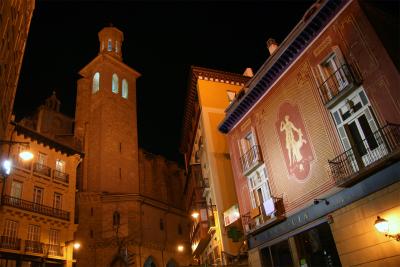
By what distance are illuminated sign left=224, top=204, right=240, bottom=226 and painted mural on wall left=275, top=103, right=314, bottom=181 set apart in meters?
5.93

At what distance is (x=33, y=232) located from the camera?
2798 centimetres

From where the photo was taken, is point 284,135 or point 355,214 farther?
point 284,135

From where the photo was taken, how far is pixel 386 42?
42.8ft

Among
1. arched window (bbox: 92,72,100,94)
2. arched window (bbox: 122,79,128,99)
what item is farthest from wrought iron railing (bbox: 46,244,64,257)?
arched window (bbox: 122,79,128,99)

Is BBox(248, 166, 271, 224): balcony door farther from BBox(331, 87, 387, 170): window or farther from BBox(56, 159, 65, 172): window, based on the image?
BBox(56, 159, 65, 172): window

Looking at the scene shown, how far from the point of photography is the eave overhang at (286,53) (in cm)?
1498

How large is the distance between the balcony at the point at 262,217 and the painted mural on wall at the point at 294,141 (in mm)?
1726

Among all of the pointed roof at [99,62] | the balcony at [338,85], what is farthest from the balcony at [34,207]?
the pointed roof at [99,62]

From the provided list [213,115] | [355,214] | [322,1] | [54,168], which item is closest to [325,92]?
[322,1]

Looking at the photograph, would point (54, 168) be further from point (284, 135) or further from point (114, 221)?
point (284, 135)

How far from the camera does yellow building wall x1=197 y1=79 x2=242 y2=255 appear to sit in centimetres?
2460

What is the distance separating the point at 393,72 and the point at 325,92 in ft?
10.2

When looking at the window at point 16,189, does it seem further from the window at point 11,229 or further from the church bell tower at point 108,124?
the church bell tower at point 108,124

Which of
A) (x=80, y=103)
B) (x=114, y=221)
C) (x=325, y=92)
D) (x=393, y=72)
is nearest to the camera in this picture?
(x=393, y=72)
